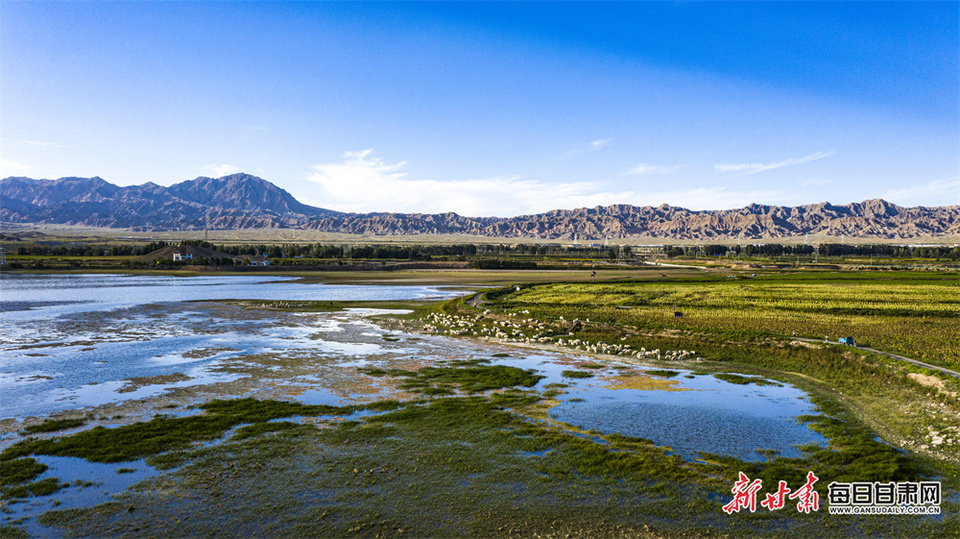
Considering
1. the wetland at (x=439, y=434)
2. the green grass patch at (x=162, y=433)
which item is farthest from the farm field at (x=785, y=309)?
the green grass patch at (x=162, y=433)

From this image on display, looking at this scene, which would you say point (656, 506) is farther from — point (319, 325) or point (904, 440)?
point (319, 325)

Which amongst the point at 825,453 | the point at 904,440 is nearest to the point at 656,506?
the point at 825,453

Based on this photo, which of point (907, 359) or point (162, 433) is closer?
point (162, 433)

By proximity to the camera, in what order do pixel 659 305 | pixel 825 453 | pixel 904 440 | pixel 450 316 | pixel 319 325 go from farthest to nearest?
pixel 659 305 → pixel 450 316 → pixel 319 325 → pixel 904 440 → pixel 825 453

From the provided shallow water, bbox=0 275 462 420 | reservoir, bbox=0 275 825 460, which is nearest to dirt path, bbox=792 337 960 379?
reservoir, bbox=0 275 825 460

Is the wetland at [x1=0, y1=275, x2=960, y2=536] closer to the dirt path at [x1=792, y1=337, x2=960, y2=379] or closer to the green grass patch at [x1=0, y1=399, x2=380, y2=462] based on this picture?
the green grass patch at [x1=0, y1=399, x2=380, y2=462]

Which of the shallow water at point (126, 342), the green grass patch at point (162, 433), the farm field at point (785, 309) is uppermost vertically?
the farm field at point (785, 309)

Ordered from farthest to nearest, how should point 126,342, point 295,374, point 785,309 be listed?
point 785,309 < point 126,342 < point 295,374

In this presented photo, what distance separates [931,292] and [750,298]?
18559mm

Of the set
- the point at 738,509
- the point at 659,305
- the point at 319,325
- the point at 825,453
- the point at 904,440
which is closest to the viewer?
the point at 738,509

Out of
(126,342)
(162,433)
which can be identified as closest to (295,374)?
(162,433)

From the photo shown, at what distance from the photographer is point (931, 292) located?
174ft

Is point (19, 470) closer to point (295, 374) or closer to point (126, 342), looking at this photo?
point (295, 374)

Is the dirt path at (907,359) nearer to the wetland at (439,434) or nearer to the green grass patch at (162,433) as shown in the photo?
the wetland at (439,434)
